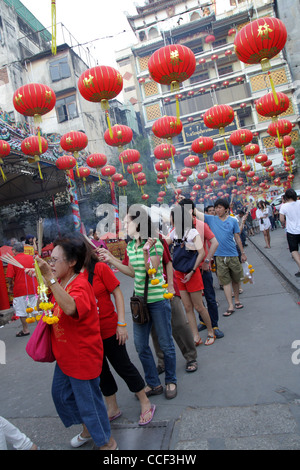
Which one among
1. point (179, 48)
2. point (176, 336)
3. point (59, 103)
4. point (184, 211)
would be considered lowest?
point (176, 336)

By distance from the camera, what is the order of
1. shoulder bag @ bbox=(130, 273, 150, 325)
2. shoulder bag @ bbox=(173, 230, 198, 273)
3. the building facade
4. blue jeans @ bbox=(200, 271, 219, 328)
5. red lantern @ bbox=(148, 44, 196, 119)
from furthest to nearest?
→ the building facade
red lantern @ bbox=(148, 44, 196, 119)
blue jeans @ bbox=(200, 271, 219, 328)
shoulder bag @ bbox=(173, 230, 198, 273)
shoulder bag @ bbox=(130, 273, 150, 325)

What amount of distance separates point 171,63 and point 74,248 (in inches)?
168

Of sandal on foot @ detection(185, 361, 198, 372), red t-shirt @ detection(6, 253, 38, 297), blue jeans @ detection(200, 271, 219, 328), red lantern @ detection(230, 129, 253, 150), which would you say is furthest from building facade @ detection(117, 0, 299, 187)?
sandal on foot @ detection(185, 361, 198, 372)

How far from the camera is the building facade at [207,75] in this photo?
30.6 metres

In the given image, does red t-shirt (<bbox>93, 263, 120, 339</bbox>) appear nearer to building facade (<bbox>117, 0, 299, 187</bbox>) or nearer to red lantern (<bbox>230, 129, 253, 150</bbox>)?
red lantern (<bbox>230, 129, 253, 150</bbox>)

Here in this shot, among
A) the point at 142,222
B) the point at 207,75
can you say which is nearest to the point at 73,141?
the point at 142,222

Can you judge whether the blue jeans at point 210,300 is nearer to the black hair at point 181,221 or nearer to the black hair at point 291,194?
the black hair at point 181,221

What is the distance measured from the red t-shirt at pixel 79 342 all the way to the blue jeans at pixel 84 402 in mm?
89

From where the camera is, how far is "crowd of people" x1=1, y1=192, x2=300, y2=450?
2.04 metres

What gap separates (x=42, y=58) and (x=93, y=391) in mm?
24756

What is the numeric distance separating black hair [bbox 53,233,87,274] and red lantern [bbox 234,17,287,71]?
4.64m
